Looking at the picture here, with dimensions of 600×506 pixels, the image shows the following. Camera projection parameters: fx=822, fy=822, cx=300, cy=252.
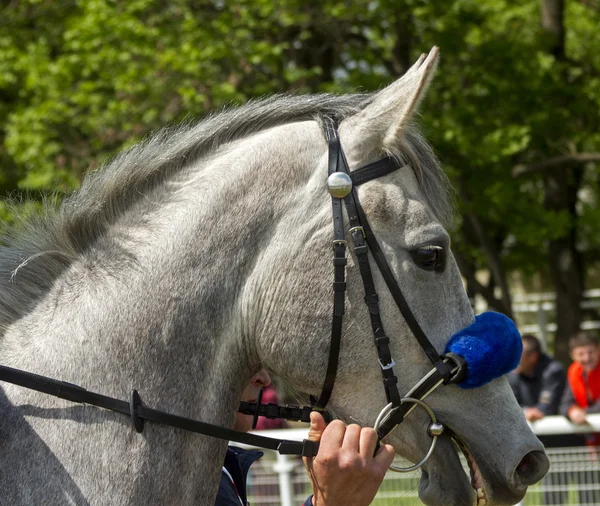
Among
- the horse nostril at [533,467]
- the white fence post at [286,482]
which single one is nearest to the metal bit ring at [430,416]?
the horse nostril at [533,467]

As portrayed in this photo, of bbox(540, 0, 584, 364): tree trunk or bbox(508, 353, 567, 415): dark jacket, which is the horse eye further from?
bbox(540, 0, 584, 364): tree trunk

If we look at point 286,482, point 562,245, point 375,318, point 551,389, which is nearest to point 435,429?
point 375,318

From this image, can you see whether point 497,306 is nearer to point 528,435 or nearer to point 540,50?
point 540,50

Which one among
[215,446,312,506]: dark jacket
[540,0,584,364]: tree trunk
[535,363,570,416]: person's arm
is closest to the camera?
[215,446,312,506]: dark jacket

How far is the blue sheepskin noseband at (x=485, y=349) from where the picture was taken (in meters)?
2.39

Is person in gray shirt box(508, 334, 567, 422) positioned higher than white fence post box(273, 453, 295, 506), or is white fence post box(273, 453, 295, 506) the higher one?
white fence post box(273, 453, 295, 506)

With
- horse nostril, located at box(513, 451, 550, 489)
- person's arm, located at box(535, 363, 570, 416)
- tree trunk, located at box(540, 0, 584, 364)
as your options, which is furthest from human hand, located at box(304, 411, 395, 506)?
tree trunk, located at box(540, 0, 584, 364)

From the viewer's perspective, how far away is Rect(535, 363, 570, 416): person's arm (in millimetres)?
7414

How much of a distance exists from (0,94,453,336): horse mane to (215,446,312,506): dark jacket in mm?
924

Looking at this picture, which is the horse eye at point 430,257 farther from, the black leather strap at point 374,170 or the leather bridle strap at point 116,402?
the leather bridle strap at point 116,402

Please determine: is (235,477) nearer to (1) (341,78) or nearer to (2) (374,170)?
(2) (374,170)

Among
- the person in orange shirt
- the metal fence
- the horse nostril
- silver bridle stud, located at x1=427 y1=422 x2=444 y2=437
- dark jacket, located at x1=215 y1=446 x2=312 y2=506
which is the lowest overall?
the person in orange shirt

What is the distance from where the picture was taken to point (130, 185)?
8.36 ft

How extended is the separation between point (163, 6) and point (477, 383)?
1041 cm
